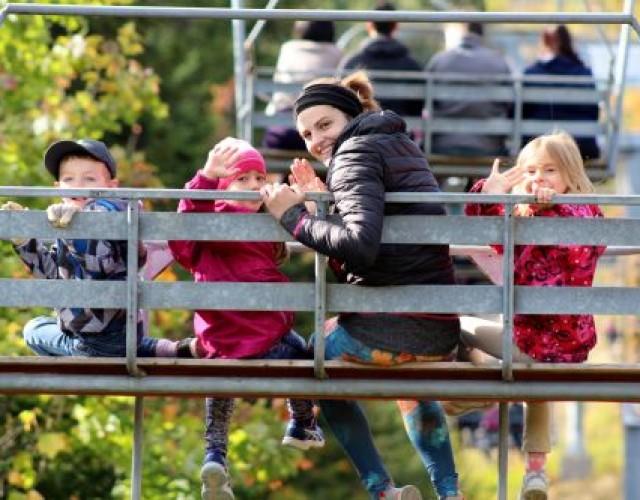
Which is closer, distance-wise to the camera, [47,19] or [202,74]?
[47,19]

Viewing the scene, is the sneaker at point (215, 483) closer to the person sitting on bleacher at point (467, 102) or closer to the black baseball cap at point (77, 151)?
the black baseball cap at point (77, 151)

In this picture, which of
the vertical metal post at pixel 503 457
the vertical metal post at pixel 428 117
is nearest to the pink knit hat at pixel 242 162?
the vertical metal post at pixel 503 457

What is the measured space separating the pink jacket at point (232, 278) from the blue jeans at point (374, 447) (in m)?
0.49

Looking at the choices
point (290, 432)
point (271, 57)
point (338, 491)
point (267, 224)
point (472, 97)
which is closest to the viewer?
point (267, 224)

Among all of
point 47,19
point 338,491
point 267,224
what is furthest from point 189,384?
point 338,491

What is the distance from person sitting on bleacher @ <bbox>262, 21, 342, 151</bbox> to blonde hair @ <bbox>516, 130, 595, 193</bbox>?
7258mm

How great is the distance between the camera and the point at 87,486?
20.8 meters

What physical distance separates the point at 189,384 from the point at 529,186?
1.52 meters

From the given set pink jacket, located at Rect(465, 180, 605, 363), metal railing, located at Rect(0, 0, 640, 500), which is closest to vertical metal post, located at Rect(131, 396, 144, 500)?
metal railing, located at Rect(0, 0, 640, 500)

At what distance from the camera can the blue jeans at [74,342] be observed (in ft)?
31.9

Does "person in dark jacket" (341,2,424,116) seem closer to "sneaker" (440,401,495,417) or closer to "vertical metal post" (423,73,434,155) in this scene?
"vertical metal post" (423,73,434,155)

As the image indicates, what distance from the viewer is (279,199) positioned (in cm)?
919

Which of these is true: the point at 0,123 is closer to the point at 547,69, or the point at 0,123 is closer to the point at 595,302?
the point at 547,69

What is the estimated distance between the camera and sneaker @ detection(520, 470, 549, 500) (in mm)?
9836
